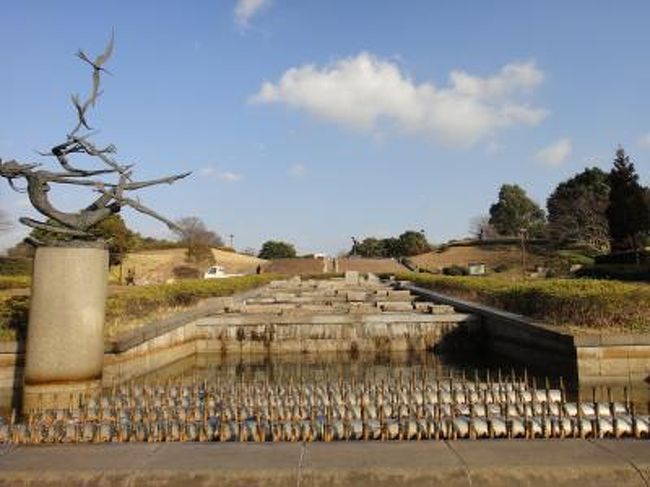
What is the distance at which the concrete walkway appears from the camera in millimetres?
3551

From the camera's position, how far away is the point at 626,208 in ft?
146

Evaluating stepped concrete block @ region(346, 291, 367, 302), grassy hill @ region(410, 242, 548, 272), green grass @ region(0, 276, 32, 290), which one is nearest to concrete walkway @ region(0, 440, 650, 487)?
stepped concrete block @ region(346, 291, 367, 302)

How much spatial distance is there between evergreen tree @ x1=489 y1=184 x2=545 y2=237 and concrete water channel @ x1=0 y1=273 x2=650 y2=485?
65.2 meters

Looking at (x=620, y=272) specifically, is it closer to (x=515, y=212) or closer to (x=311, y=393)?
(x=311, y=393)

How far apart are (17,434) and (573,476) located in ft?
15.7

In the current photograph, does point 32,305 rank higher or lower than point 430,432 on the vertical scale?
higher

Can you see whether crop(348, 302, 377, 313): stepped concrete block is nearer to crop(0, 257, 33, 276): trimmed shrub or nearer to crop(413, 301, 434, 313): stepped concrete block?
crop(413, 301, 434, 313): stepped concrete block

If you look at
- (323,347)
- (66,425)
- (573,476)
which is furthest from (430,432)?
(323,347)

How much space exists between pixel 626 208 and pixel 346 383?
147 feet

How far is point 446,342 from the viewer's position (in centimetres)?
1337

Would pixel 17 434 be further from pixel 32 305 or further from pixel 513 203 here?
pixel 513 203

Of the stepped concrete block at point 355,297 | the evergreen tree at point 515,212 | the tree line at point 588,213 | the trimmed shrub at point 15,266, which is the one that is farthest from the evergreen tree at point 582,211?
the trimmed shrub at point 15,266

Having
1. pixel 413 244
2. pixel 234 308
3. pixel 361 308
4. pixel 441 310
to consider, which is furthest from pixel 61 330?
pixel 413 244

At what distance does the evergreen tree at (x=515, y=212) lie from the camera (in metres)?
78.4
